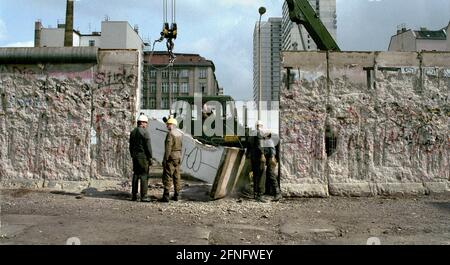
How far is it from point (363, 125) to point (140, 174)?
4479 mm

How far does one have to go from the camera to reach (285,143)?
8461mm

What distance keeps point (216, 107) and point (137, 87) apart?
5.73 m

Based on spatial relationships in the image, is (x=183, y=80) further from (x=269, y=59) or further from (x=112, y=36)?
(x=269, y=59)

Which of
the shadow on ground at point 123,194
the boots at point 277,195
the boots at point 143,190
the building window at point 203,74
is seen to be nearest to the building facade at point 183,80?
the building window at point 203,74

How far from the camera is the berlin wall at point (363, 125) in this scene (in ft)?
27.8

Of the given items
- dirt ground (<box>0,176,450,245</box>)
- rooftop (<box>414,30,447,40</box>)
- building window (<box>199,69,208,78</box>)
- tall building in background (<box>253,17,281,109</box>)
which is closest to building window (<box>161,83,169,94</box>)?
building window (<box>199,69,208,78</box>)

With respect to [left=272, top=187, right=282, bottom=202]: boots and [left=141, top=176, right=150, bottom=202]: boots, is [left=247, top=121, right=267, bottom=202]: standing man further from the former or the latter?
[left=141, top=176, right=150, bottom=202]: boots

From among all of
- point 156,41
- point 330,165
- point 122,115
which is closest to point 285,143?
point 330,165

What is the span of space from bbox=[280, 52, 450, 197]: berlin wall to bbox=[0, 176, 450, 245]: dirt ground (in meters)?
0.40

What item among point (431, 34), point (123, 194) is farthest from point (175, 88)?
point (123, 194)

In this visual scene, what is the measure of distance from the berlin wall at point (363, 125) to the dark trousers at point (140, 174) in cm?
266

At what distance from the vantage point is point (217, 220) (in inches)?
258

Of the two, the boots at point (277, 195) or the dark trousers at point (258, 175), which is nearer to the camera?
the boots at point (277, 195)

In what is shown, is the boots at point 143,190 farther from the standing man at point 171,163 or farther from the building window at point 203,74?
the building window at point 203,74
